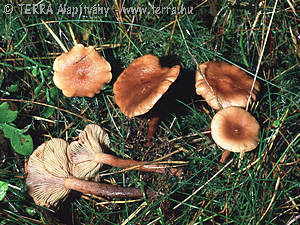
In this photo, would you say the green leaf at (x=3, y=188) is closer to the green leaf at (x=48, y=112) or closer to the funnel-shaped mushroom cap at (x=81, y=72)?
the green leaf at (x=48, y=112)

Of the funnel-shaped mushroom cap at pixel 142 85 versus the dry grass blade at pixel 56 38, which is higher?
the dry grass blade at pixel 56 38

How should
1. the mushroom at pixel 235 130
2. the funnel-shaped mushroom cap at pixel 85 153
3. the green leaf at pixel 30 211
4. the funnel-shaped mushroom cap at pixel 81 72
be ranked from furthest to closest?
the funnel-shaped mushroom cap at pixel 81 72 < the funnel-shaped mushroom cap at pixel 85 153 < the green leaf at pixel 30 211 < the mushroom at pixel 235 130

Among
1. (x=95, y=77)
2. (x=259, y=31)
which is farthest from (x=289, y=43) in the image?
(x=95, y=77)

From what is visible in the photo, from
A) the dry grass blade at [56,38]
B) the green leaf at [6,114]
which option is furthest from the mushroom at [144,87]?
the green leaf at [6,114]

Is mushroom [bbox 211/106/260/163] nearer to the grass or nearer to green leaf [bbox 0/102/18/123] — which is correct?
the grass

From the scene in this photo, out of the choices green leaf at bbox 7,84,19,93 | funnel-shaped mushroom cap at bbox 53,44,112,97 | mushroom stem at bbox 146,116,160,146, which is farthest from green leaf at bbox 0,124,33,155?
mushroom stem at bbox 146,116,160,146

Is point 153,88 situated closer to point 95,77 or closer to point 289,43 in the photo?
point 95,77
